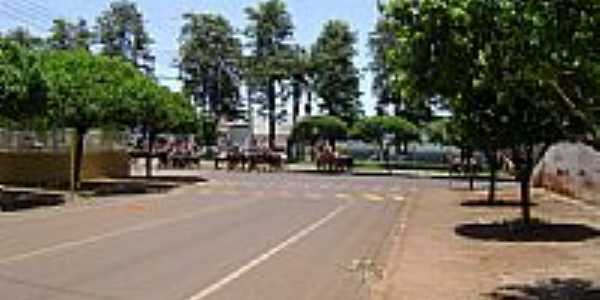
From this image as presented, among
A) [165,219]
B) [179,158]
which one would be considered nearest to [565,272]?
[165,219]

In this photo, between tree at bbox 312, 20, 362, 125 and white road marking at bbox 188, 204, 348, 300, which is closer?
white road marking at bbox 188, 204, 348, 300

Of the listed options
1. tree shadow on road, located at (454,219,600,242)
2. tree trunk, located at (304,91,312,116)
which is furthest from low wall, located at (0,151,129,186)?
tree trunk, located at (304,91,312,116)

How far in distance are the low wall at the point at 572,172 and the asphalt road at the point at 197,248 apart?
19.1 feet

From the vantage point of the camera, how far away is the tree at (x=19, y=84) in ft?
115

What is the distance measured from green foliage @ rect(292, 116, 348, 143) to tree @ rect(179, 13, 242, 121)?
62.0ft

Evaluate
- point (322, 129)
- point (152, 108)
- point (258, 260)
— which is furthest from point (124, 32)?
point (258, 260)

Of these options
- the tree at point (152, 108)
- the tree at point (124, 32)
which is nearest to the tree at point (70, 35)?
the tree at point (124, 32)

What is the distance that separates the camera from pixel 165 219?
1190 inches

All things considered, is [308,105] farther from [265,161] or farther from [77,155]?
[77,155]

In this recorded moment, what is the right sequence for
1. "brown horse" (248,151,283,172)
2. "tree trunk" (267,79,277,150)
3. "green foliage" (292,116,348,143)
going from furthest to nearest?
1. "tree trunk" (267,79,277,150)
2. "green foliage" (292,116,348,143)
3. "brown horse" (248,151,283,172)

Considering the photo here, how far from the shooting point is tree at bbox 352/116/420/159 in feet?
278

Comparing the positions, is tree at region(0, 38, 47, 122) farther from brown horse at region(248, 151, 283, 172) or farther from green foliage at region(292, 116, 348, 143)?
green foliage at region(292, 116, 348, 143)

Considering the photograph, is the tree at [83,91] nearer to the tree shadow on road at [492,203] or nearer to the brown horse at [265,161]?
the tree shadow on road at [492,203]

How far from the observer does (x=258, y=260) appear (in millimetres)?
20891
